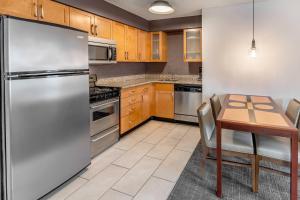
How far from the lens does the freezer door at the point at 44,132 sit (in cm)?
163

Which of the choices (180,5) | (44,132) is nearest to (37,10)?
(44,132)

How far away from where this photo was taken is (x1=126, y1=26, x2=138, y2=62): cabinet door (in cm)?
412

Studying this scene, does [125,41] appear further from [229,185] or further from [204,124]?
[229,185]

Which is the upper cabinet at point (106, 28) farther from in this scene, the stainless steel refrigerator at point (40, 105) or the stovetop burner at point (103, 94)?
the stovetop burner at point (103, 94)

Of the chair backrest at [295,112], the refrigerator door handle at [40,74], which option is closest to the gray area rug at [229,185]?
the chair backrest at [295,112]

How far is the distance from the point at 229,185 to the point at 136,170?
111 cm

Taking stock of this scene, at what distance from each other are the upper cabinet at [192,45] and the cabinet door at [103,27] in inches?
70.2

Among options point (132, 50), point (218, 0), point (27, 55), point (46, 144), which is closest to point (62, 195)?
point (46, 144)

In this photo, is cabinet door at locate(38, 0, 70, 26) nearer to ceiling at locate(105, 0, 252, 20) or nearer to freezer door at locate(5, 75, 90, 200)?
freezer door at locate(5, 75, 90, 200)

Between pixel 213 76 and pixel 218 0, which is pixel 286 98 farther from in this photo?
pixel 218 0

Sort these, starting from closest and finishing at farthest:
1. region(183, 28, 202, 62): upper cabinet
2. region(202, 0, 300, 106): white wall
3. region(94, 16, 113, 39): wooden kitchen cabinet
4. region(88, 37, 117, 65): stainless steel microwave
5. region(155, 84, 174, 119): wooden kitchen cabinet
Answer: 1. region(88, 37, 117, 65): stainless steel microwave
2. region(94, 16, 113, 39): wooden kitchen cabinet
3. region(202, 0, 300, 106): white wall
4. region(183, 28, 202, 62): upper cabinet
5. region(155, 84, 174, 119): wooden kitchen cabinet

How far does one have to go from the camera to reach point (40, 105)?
71.6 inches

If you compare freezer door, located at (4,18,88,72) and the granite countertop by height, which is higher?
freezer door, located at (4,18,88,72)

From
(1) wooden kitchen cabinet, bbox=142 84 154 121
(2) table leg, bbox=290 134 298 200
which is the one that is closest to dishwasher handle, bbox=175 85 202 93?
(1) wooden kitchen cabinet, bbox=142 84 154 121
